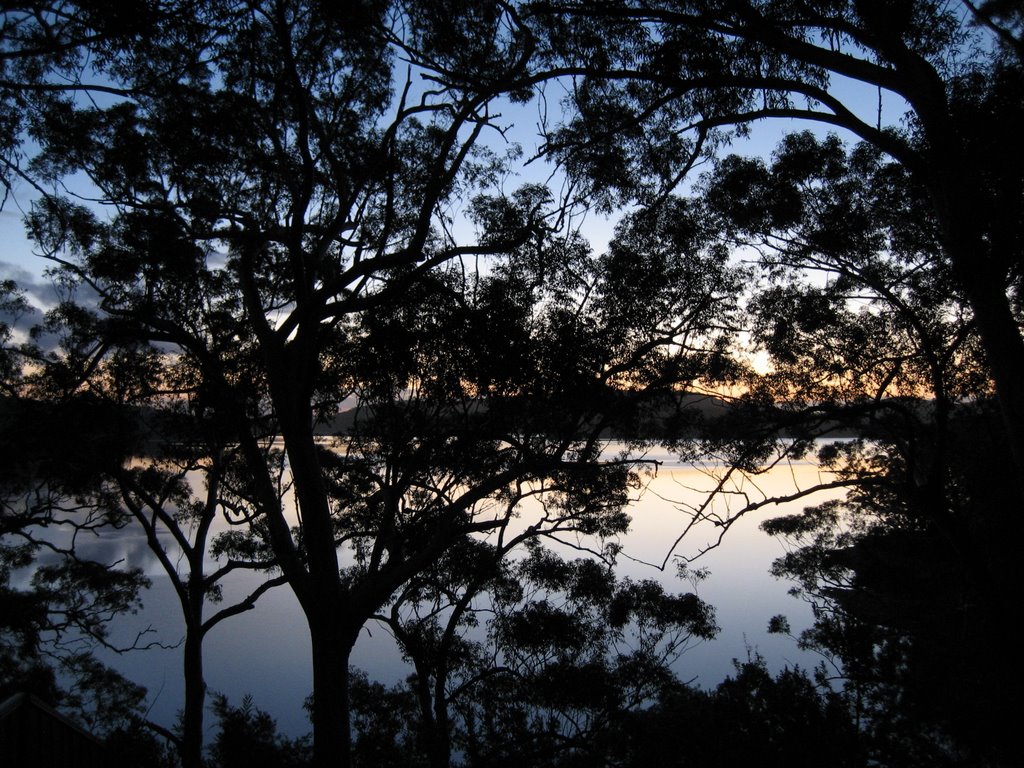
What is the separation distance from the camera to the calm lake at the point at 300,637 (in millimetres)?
11359

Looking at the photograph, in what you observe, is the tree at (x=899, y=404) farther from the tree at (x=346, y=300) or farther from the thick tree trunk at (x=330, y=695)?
the thick tree trunk at (x=330, y=695)

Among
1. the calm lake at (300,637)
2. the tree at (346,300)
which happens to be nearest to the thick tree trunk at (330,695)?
the tree at (346,300)

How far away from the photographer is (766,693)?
24.6ft

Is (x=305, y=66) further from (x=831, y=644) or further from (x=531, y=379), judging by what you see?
(x=831, y=644)

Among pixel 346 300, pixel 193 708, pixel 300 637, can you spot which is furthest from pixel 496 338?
pixel 300 637

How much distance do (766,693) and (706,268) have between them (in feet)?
15.9

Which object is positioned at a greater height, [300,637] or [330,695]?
[300,637]

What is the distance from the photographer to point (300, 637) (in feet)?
44.5

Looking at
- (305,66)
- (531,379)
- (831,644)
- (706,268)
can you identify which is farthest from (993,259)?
(831,644)

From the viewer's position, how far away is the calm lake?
11.4 meters

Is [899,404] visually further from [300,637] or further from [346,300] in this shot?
[300,637]

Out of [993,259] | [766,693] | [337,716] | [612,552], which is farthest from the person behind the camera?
[612,552]

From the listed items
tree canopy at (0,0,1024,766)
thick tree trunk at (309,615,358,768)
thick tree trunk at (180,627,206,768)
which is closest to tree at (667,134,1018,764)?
tree canopy at (0,0,1024,766)

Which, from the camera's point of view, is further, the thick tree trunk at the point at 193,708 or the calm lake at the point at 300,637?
the calm lake at the point at 300,637
